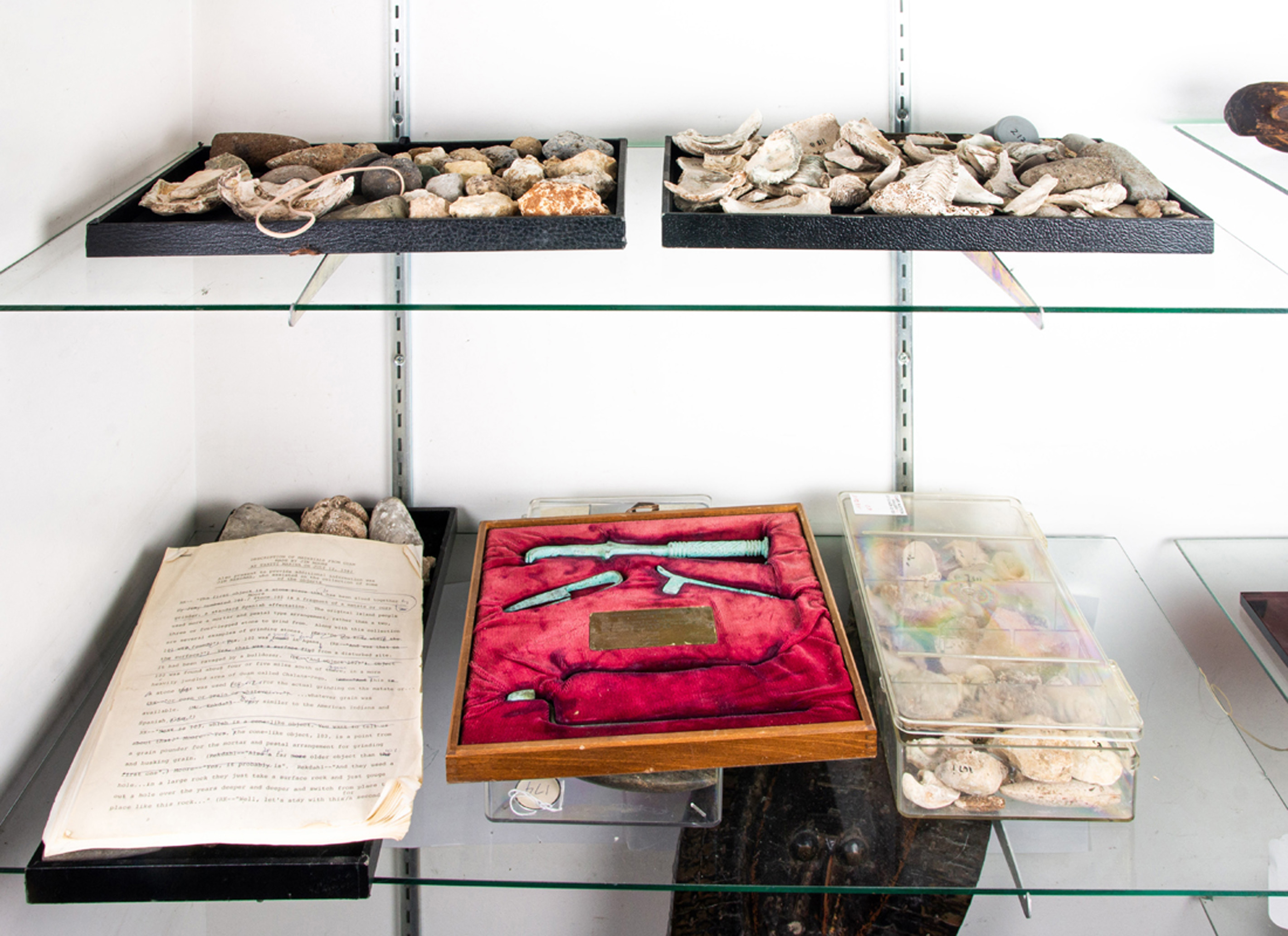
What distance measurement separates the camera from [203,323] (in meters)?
1.12

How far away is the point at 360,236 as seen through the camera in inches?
30.3

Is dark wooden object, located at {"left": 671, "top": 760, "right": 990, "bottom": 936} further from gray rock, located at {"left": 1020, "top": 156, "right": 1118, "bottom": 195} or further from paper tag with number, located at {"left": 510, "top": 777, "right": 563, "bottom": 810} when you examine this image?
gray rock, located at {"left": 1020, "top": 156, "right": 1118, "bottom": 195}

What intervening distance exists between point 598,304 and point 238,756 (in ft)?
1.64

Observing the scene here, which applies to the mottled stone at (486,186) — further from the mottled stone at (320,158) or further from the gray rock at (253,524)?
the gray rock at (253,524)

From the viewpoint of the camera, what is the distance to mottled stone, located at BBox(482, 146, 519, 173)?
0.93m

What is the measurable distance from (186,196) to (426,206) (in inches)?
9.0

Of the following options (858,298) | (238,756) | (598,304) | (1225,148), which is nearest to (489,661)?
(238,756)

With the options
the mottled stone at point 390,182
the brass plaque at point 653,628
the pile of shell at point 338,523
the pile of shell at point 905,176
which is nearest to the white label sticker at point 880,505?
the brass plaque at point 653,628

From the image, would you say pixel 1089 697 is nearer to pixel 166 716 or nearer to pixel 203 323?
pixel 166 716

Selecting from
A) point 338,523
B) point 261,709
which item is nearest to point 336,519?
point 338,523

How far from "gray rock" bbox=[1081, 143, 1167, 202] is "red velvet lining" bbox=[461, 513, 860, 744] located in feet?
1.54

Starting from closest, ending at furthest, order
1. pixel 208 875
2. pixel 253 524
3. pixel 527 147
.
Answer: pixel 208 875 → pixel 527 147 → pixel 253 524

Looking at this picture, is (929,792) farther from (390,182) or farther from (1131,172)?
(390,182)

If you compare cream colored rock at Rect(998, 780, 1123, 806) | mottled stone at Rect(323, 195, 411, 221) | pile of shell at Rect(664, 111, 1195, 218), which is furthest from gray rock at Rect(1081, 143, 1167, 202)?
mottled stone at Rect(323, 195, 411, 221)
